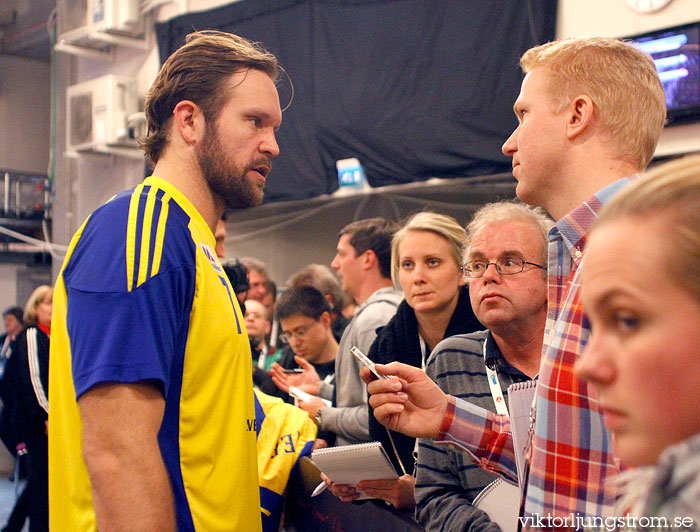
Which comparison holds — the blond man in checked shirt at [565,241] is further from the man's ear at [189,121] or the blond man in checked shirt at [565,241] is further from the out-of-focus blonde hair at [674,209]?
the man's ear at [189,121]

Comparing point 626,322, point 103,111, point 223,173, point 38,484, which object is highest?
point 103,111

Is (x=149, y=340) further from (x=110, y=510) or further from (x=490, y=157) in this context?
(x=490, y=157)

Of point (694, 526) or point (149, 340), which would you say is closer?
point (694, 526)

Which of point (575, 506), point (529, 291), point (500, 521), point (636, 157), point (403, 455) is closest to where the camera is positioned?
point (575, 506)

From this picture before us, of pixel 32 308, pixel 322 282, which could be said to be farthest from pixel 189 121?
pixel 32 308

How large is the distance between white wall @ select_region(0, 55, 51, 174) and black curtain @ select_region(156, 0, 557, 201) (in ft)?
15.1

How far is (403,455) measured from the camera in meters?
2.26

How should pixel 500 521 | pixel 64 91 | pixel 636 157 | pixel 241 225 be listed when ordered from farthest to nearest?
1. pixel 64 91
2. pixel 241 225
3. pixel 500 521
4. pixel 636 157

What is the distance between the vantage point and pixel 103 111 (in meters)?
7.05

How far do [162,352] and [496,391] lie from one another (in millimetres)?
904

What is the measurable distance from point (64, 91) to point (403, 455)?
7.58 meters

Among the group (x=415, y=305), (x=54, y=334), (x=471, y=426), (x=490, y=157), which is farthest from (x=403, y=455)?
(x=490, y=157)

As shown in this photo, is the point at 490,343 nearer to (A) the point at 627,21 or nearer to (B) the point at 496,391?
(B) the point at 496,391

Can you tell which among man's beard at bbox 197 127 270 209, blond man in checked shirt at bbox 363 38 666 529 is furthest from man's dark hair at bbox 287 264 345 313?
blond man in checked shirt at bbox 363 38 666 529
